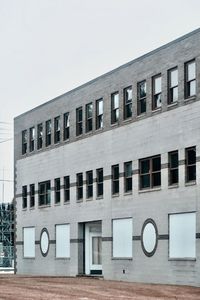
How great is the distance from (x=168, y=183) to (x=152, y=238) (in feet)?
11.4

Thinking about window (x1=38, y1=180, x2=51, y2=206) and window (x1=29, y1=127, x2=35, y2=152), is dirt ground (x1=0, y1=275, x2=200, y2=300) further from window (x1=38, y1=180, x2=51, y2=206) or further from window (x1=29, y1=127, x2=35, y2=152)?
window (x1=29, y1=127, x2=35, y2=152)

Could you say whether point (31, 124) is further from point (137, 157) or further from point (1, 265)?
point (1, 265)

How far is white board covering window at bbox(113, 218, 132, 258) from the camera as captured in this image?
43562mm

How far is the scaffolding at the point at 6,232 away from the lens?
333 feet

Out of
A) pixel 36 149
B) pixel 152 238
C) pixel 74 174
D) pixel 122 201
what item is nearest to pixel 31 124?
pixel 36 149

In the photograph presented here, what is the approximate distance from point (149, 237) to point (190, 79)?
9.14 m

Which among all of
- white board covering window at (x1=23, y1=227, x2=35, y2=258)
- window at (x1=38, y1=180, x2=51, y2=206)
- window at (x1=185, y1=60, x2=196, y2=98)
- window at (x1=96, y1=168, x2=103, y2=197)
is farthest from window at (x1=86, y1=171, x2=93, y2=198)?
window at (x1=185, y1=60, x2=196, y2=98)

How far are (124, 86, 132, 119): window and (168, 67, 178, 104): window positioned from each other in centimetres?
467

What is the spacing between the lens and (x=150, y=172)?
41.3 metres

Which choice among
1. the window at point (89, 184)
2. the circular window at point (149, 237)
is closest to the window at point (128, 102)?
the window at point (89, 184)

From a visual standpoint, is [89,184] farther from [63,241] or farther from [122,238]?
[122,238]

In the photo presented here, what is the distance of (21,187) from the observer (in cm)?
5988

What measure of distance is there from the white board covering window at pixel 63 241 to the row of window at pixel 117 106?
246 inches

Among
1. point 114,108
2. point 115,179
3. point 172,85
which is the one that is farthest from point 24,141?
point 172,85
